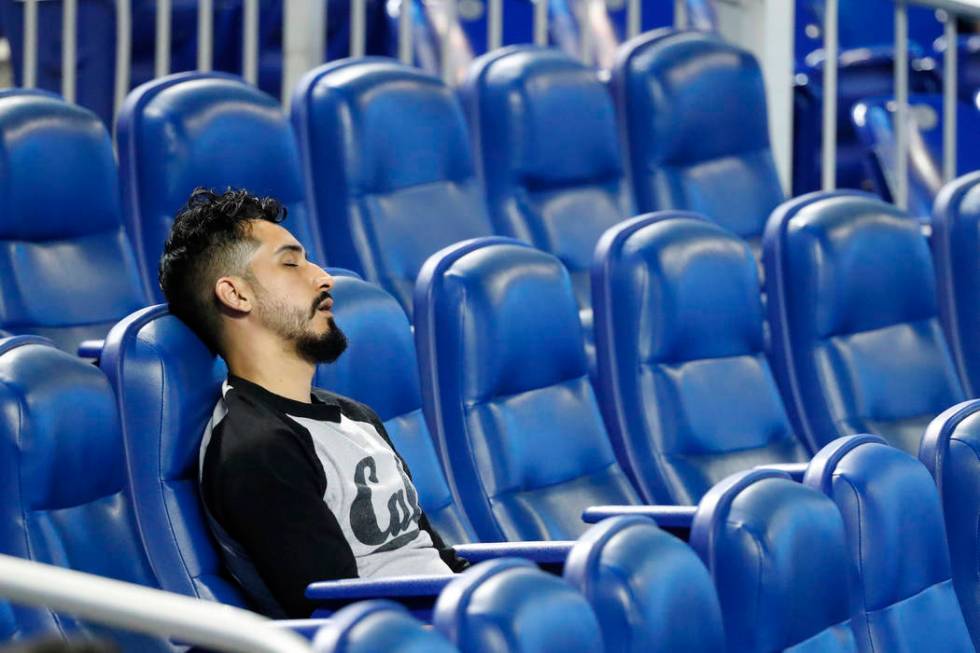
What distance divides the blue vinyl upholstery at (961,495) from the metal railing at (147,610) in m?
0.88

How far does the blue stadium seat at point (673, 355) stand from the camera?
1.60 m

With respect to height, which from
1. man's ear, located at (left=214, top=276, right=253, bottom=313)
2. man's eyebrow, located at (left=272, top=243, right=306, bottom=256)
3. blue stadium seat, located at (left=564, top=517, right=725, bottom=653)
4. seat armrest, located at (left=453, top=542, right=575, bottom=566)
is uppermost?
man's eyebrow, located at (left=272, top=243, right=306, bottom=256)

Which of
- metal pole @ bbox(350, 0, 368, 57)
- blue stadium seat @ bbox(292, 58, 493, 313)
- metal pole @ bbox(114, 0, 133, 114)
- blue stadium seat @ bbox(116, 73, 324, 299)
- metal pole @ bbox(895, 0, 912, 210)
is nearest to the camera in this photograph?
blue stadium seat @ bbox(116, 73, 324, 299)

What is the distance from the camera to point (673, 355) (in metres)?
1.63

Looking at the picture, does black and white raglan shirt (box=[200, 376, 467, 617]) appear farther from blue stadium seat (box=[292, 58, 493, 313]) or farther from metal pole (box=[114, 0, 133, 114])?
metal pole (box=[114, 0, 133, 114])

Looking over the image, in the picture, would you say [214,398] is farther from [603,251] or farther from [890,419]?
[890,419]

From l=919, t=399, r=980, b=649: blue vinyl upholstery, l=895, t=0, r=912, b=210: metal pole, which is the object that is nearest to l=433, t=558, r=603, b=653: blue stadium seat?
l=919, t=399, r=980, b=649: blue vinyl upholstery

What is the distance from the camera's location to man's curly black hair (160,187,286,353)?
1.26m

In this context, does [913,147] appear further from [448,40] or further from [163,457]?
[163,457]

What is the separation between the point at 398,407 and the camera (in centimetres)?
143

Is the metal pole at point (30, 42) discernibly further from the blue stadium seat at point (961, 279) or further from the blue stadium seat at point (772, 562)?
the blue stadium seat at point (772, 562)

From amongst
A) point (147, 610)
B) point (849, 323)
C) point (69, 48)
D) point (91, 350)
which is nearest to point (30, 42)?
point (69, 48)

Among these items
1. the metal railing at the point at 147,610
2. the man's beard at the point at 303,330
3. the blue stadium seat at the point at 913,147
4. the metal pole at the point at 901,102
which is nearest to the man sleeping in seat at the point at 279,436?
the man's beard at the point at 303,330

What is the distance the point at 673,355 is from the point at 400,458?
0.37 m
